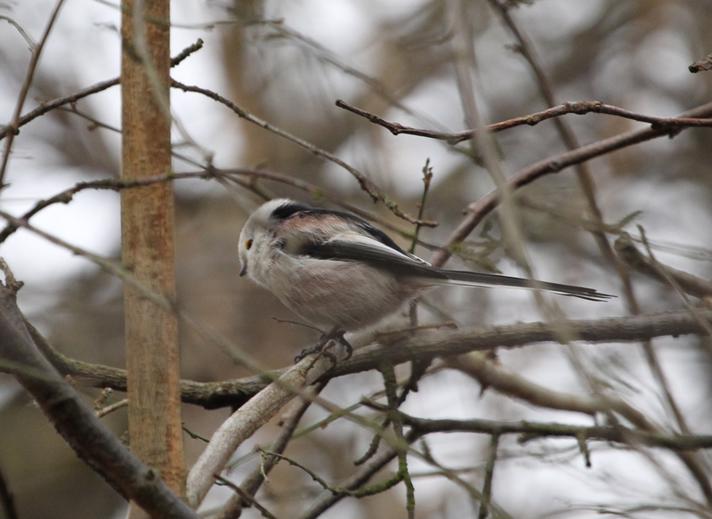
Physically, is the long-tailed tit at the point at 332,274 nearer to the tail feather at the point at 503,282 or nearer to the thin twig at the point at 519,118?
the tail feather at the point at 503,282

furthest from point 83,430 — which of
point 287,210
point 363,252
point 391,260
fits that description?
point 287,210

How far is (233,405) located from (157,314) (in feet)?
3.12

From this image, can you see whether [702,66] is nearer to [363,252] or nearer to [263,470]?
[263,470]

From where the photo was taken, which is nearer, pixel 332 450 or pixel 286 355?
pixel 332 450

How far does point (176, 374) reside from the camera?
2.07m

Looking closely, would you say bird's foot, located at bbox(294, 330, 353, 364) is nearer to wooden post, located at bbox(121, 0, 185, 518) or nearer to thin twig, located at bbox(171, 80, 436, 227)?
thin twig, located at bbox(171, 80, 436, 227)

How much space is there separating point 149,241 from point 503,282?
1.56m

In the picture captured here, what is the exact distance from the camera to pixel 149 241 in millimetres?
2164

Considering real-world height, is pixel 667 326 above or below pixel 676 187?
below

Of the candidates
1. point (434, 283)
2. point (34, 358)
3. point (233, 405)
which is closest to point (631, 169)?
point (434, 283)

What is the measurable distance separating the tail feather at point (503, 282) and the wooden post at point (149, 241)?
123cm

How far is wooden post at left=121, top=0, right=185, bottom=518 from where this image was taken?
6.64 feet

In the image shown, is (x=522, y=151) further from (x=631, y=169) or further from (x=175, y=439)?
(x=175, y=439)

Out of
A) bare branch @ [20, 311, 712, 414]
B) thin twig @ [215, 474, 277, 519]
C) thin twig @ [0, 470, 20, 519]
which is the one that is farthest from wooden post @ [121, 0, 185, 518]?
bare branch @ [20, 311, 712, 414]
